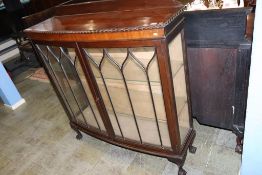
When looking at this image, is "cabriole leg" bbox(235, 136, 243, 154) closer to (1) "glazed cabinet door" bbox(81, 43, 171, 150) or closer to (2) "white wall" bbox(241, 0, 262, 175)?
(2) "white wall" bbox(241, 0, 262, 175)

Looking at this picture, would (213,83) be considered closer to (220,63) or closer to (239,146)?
(220,63)

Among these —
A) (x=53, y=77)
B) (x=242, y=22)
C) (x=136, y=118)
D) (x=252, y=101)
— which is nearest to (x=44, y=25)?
(x=53, y=77)

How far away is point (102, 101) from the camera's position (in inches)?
61.9

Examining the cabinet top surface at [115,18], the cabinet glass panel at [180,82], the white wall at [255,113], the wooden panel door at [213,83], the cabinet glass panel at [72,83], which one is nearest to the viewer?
the white wall at [255,113]

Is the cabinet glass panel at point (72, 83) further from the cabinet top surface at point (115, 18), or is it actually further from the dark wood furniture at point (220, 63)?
the dark wood furniture at point (220, 63)

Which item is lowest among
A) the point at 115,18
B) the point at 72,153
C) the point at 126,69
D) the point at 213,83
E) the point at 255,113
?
the point at 72,153

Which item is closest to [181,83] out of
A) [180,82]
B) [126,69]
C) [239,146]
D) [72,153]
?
[180,82]

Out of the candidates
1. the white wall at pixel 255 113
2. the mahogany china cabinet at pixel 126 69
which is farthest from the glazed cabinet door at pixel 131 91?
the white wall at pixel 255 113

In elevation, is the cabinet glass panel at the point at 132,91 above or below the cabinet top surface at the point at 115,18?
below

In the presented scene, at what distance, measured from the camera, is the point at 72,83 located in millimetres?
1743

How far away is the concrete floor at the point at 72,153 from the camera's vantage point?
5.40ft

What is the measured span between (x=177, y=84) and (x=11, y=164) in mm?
1731

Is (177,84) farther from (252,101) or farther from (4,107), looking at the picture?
(4,107)

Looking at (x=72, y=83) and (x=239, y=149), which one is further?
(x=72, y=83)
